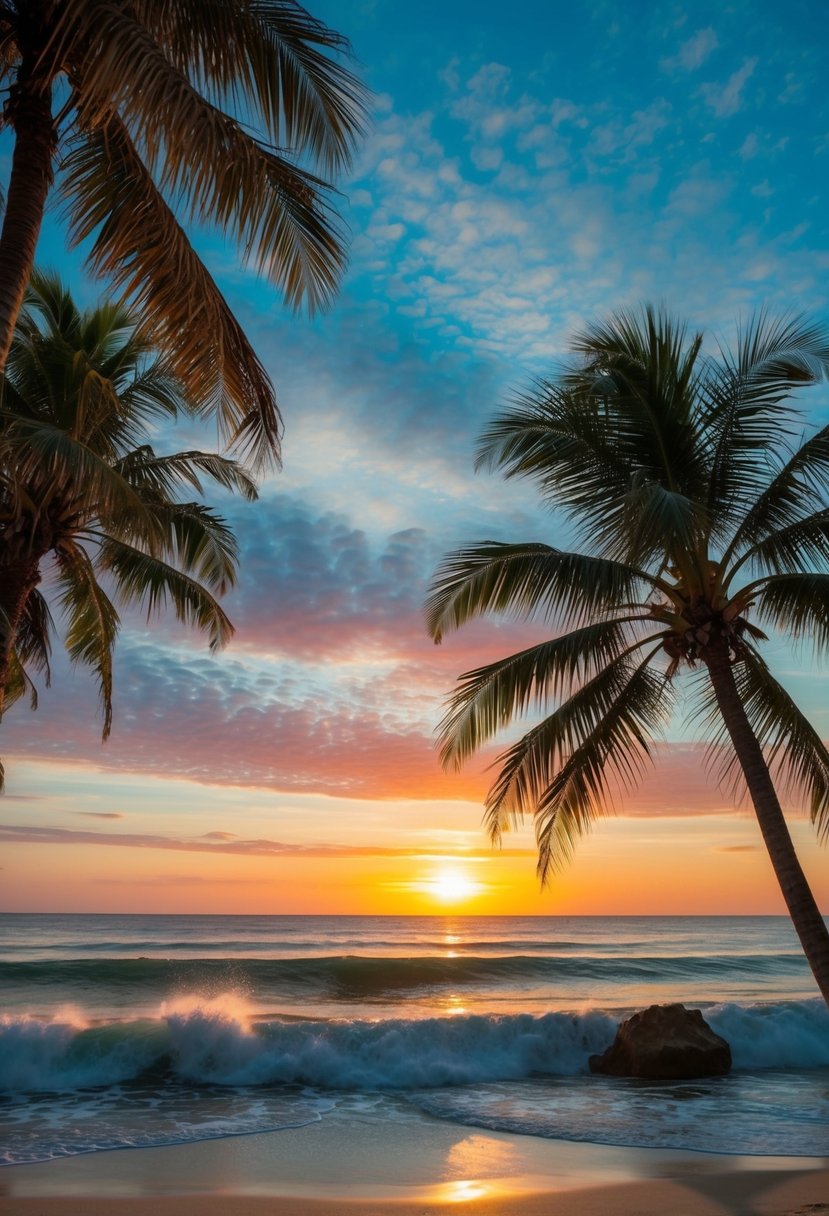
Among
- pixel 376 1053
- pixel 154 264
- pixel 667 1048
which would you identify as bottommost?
pixel 376 1053

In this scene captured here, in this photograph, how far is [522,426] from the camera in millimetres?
9734

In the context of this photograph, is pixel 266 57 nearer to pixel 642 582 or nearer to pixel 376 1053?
pixel 642 582

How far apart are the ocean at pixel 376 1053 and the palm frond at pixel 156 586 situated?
21.7 ft

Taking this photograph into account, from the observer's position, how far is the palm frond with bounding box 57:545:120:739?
11.8 meters

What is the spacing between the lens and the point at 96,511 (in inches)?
407

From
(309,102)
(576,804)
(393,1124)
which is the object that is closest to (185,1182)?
(393,1124)

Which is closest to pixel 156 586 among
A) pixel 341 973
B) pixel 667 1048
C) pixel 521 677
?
pixel 521 677

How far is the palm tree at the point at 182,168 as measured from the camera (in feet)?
18.3

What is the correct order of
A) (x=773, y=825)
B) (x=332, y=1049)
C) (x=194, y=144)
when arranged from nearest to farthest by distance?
(x=194, y=144), (x=773, y=825), (x=332, y=1049)

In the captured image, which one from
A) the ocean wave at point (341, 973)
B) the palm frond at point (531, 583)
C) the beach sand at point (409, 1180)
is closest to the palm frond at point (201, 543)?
the palm frond at point (531, 583)

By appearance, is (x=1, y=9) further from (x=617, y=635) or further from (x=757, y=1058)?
(x=757, y=1058)

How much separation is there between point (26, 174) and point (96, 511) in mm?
4908

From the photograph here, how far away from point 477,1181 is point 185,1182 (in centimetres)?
249

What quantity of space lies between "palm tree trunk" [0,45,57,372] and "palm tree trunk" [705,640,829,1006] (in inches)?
252
